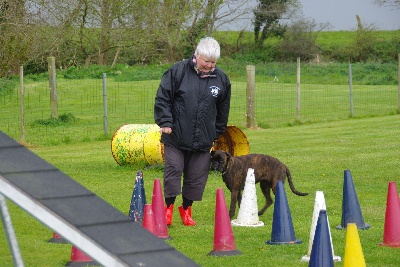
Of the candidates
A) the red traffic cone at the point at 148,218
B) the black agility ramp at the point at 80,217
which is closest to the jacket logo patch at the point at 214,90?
the red traffic cone at the point at 148,218

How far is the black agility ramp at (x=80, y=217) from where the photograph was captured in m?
4.10

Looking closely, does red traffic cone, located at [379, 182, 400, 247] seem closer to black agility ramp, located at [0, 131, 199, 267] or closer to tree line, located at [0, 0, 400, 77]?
black agility ramp, located at [0, 131, 199, 267]

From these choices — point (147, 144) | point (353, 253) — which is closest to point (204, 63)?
point (353, 253)

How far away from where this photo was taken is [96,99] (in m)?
27.4

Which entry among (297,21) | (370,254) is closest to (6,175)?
(370,254)

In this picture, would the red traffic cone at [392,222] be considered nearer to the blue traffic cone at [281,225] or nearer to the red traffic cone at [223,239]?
the blue traffic cone at [281,225]

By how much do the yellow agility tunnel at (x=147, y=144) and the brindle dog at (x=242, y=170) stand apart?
368 centimetres

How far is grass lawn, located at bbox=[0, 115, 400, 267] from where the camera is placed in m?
8.12

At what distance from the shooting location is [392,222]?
27.5 feet

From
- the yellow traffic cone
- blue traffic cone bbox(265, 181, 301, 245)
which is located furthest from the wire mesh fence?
the yellow traffic cone

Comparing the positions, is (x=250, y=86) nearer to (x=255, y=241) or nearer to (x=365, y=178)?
(x=365, y=178)

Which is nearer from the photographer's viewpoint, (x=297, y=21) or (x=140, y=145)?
(x=140, y=145)

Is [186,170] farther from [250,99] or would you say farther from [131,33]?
[131,33]

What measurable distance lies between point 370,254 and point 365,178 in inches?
206
